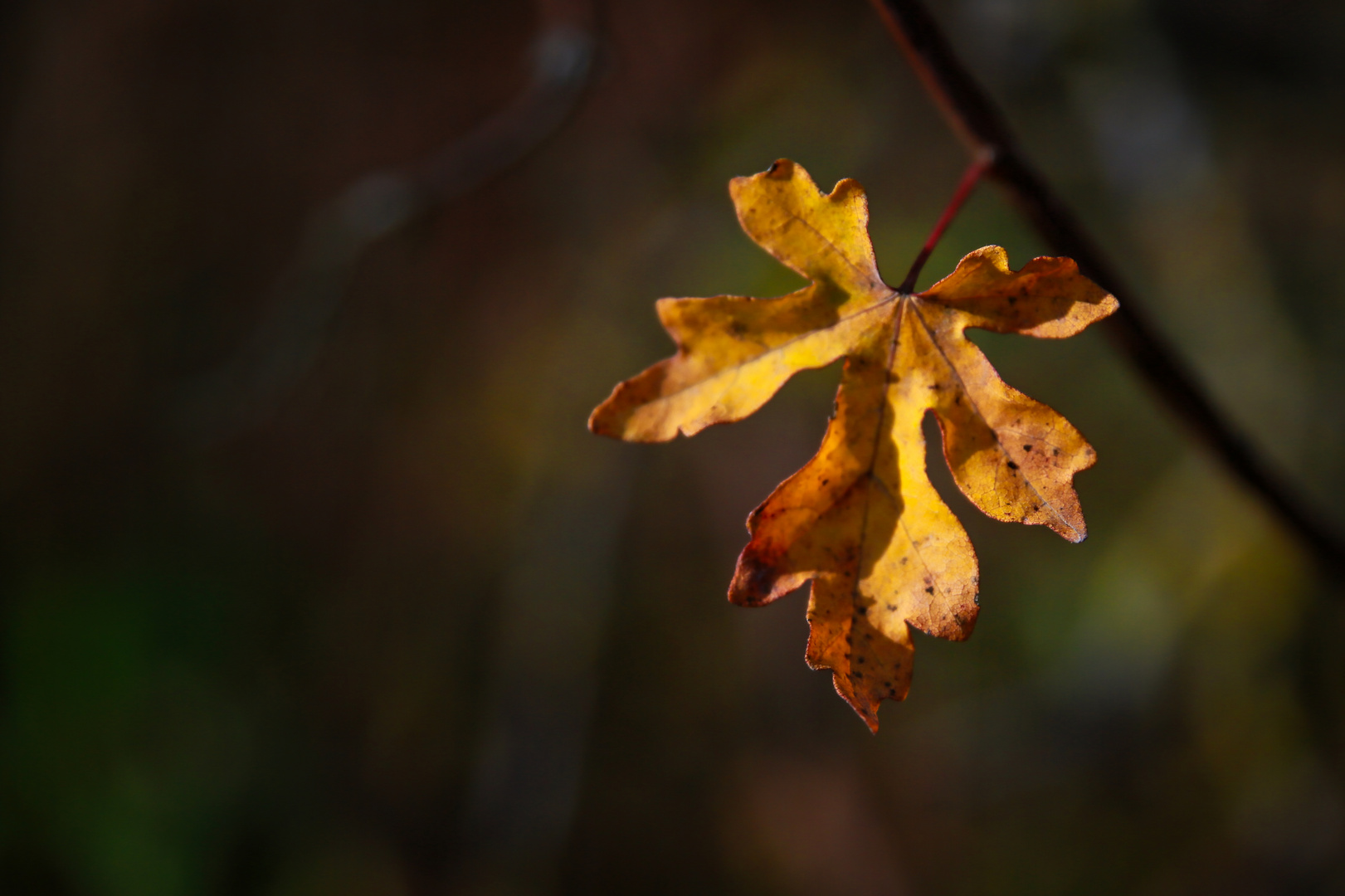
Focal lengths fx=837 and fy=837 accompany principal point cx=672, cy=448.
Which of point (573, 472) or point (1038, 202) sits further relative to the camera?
point (573, 472)

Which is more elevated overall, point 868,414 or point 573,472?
point 868,414

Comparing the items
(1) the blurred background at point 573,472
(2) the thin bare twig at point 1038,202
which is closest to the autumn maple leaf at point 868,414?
(2) the thin bare twig at point 1038,202

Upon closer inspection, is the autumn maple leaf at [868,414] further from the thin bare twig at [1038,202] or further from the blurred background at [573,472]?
the blurred background at [573,472]

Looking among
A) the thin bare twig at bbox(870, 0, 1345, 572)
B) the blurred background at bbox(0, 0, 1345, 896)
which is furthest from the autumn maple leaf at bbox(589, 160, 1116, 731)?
the blurred background at bbox(0, 0, 1345, 896)

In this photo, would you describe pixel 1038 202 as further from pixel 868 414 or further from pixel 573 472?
pixel 573 472

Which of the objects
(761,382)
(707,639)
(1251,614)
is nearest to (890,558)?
(761,382)

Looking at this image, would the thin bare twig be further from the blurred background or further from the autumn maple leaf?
the blurred background

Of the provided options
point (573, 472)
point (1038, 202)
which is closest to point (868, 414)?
point (1038, 202)
